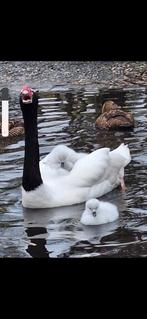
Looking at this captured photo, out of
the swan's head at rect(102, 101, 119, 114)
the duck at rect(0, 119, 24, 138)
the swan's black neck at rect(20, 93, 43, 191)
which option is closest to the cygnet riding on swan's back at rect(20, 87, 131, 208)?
the swan's black neck at rect(20, 93, 43, 191)

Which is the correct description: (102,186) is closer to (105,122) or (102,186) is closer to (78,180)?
(78,180)

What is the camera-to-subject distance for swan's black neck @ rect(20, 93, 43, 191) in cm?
418

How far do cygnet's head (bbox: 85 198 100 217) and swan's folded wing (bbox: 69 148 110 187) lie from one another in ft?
0.79

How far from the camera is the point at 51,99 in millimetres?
4598

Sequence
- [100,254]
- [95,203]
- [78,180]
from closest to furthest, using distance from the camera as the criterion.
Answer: [100,254] → [95,203] → [78,180]

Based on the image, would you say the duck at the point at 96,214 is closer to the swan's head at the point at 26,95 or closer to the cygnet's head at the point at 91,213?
the cygnet's head at the point at 91,213

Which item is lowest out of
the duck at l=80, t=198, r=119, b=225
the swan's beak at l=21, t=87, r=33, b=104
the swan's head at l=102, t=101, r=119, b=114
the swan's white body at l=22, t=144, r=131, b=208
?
the duck at l=80, t=198, r=119, b=225

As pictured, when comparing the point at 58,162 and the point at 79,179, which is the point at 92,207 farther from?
the point at 58,162

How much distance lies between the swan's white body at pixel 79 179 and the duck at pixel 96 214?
19cm

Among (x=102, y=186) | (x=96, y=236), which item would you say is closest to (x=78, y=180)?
(x=102, y=186)

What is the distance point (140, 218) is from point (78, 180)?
1.05 ft

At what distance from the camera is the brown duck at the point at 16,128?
444cm

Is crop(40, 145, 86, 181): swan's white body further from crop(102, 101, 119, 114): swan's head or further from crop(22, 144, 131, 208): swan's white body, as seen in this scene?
crop(102, 101, 119, 114): swan's head

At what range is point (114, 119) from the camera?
4773 millimetres
